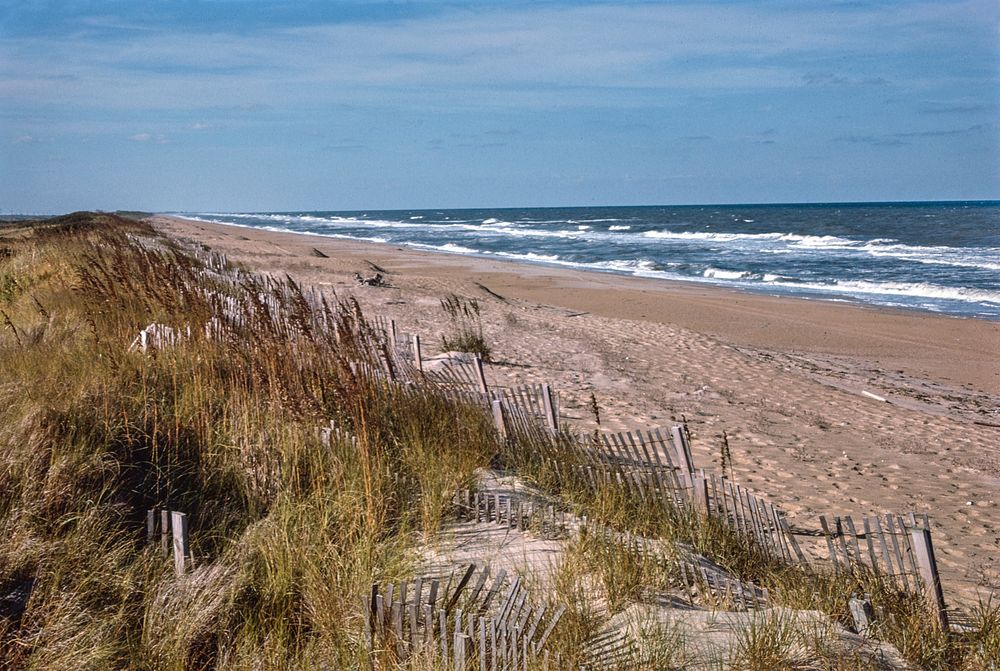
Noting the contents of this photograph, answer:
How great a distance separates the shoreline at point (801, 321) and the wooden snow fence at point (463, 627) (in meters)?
10.5

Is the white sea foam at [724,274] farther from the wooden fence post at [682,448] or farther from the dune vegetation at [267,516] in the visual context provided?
the wooden fence post at [682,448]

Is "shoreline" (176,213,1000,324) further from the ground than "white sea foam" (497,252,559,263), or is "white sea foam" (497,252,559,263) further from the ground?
"white sea foam" (497,252,559,263)

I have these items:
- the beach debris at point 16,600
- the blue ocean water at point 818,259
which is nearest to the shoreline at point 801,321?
the blue ocean water at point 818,259

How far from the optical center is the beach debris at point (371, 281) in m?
17.2

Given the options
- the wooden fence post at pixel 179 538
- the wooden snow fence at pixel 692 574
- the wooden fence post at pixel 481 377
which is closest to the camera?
the wooden fence post at pixel 179 538

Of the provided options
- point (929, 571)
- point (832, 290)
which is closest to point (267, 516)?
point (929, 571)

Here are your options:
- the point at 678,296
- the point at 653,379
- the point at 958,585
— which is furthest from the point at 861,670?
the point at 678,296

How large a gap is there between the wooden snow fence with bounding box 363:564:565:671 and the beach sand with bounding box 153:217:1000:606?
7.70ft

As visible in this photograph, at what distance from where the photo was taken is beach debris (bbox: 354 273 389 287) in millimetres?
17219

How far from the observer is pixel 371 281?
17672mm

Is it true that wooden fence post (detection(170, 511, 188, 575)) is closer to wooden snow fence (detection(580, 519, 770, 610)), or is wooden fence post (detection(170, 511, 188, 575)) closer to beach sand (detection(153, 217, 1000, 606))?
wooden snow fence (detection(580, 519, 770, 610))

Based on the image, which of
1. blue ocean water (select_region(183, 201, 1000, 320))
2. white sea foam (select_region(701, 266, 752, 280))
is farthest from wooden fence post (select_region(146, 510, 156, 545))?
white sea foam (select_region(701, 266, 752, 280))

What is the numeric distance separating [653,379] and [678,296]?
11.3 meters

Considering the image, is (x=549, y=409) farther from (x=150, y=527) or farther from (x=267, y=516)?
(x=150, y=527)
